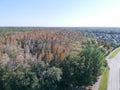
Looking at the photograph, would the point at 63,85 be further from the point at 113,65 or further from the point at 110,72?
the point at 113,65

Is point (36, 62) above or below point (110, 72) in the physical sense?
above

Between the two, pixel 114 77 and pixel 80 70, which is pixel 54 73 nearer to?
Answer: pixel 80 70

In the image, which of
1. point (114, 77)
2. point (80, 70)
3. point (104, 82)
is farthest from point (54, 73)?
point (114, 77)

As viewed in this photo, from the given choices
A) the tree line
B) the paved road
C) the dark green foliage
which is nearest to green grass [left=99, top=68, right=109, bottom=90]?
the paved road

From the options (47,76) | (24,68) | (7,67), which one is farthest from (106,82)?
(7,67)

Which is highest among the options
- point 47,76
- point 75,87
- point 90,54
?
point 90,54

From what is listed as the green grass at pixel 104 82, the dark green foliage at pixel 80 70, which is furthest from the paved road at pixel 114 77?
the dark green foliage at pixel 80 70

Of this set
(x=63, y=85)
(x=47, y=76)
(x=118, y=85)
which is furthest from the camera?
(x=118, y=85)

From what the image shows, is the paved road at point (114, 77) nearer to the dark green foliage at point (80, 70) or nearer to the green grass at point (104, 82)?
the green grass at point (104, 82)

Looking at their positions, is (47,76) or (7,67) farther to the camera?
(7,67)

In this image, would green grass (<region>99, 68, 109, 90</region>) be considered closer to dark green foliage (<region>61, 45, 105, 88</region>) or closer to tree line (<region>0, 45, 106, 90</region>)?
dark green foliage (<region>61, 45, 105, 88</region>)

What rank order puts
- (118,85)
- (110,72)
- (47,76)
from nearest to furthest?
(47,76)
(118,85)
(110,72)
